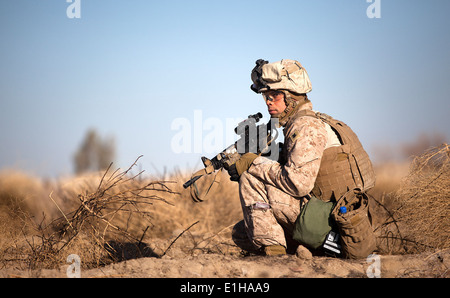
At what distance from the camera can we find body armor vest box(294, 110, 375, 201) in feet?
14.4

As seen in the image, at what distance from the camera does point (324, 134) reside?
437cm

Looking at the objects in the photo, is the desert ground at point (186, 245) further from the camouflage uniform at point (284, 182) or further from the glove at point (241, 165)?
the glove at point (241, 165)

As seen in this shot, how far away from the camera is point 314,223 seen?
13.9ft

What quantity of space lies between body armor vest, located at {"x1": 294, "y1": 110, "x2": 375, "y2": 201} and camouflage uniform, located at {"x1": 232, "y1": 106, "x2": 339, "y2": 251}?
84 millimetres

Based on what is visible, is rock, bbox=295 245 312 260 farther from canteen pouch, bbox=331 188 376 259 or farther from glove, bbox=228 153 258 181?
glove, bbox=228 153 258 181

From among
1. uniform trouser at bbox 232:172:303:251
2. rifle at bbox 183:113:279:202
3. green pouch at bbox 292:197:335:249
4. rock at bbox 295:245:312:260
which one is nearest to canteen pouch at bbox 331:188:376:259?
green pouch at bbox 292:197:335:249

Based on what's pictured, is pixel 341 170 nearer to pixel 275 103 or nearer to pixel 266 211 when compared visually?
pixel 266 211

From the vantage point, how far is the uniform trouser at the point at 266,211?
4457mm

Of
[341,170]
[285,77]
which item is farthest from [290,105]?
[341,170]

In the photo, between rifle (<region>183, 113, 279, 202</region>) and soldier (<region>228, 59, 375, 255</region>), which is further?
rifle (<region>183, 113, 279, 202</region>)

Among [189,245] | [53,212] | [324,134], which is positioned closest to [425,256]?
[324,134]
